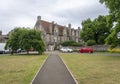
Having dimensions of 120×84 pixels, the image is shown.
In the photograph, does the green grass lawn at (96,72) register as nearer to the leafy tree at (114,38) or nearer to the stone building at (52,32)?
the leafy tree at (114,38)

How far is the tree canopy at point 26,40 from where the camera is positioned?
186ft

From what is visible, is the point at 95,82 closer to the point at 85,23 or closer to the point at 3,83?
the point at 3,83

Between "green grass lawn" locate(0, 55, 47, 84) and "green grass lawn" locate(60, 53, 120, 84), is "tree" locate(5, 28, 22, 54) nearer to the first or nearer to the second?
"green grass lawn" locate(0, 55, 47, 84)

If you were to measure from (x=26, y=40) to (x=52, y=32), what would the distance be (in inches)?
2019

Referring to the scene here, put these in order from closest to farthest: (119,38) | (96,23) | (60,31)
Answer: (119,38) < (96,23) < (60,31)

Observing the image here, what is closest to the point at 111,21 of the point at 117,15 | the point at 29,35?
the point at 117,15

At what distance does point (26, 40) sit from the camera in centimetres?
5675

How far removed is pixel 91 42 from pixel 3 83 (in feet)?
226

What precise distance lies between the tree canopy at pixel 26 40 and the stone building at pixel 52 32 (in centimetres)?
3930

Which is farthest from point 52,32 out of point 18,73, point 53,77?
point 53,77

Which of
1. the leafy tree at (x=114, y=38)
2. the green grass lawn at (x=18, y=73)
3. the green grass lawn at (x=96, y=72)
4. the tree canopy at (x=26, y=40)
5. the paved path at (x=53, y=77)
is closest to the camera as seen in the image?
the paved path at (x=53, y=77)

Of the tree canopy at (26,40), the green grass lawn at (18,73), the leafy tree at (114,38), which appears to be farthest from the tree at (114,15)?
the tree canopy at (26,40)

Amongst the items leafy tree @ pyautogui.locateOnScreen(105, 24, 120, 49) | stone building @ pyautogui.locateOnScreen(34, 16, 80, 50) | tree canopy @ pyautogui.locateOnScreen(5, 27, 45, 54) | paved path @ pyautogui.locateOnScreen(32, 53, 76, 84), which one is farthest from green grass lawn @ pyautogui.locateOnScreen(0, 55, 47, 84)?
stone building @ pyautogui.locateOnScreen(34, 16, 80, 50)

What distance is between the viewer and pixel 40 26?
329 feet
